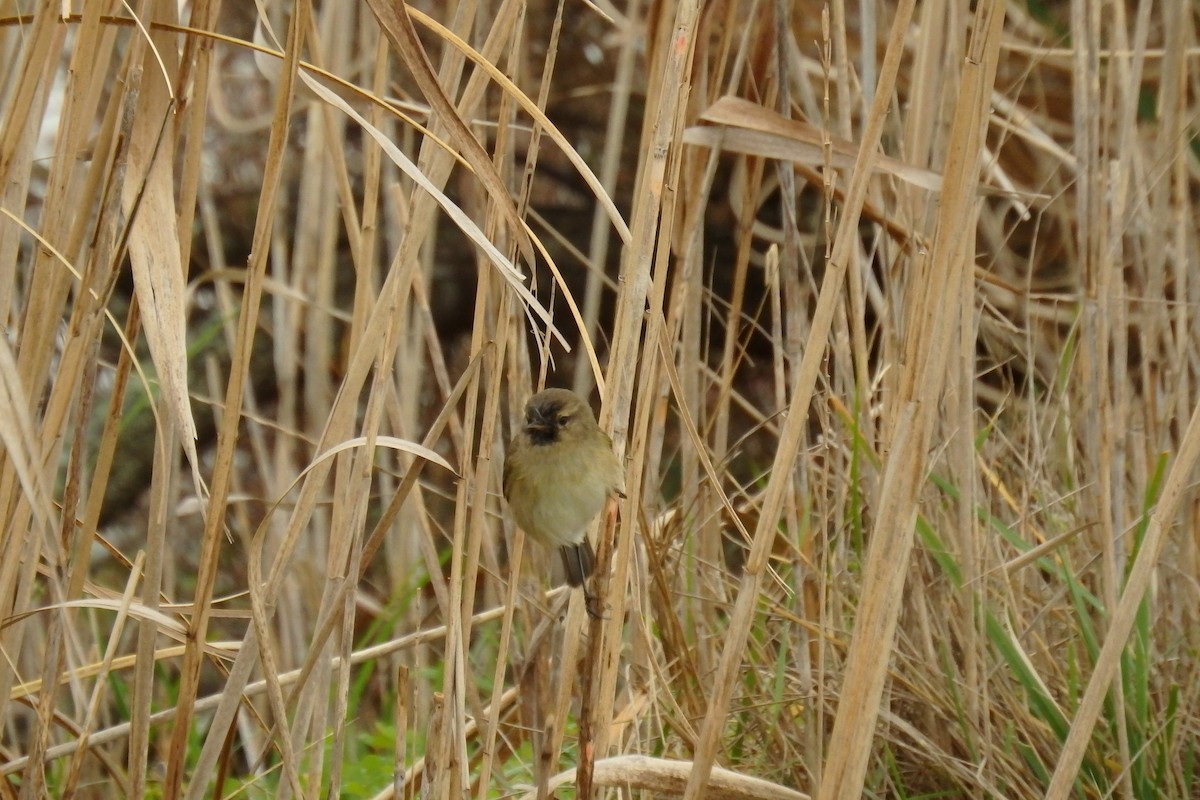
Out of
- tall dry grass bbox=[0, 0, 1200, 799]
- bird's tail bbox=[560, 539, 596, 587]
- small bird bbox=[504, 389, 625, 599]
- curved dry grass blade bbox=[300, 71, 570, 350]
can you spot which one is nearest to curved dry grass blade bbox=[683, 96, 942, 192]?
tall dry grass bbox=[0, 0, 1200, 799]

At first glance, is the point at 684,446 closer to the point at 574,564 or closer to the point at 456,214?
the point at 574,564

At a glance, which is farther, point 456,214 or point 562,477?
A: point 562,477

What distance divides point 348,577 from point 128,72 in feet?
2.30

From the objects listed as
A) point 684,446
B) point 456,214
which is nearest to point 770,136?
point 456,214

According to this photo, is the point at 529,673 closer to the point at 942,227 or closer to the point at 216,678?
the point at 942,227

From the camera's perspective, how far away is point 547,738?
1700mm

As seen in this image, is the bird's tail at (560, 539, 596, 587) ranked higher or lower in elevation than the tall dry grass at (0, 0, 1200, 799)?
lower

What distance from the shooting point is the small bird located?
2.56 m

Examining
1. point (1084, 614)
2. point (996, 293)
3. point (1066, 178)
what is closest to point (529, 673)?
point (1084, 614)

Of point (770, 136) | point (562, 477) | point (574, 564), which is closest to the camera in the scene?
point (770, 136)

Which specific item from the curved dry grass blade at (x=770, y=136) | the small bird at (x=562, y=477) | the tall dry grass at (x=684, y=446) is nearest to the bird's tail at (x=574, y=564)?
the small bird at (x=562, y=477)

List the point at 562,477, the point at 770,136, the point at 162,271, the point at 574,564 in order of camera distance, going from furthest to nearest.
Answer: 1. the point at 562,477
2. the point at 574,564
3. the point at 770,136
4. the point at 162,271

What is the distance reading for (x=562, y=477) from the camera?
8.70 feet

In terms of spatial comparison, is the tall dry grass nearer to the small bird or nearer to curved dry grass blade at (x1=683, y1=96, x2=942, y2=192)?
curved dry grass blade at (x1=683, y1=96, x2=942, y2=192)
